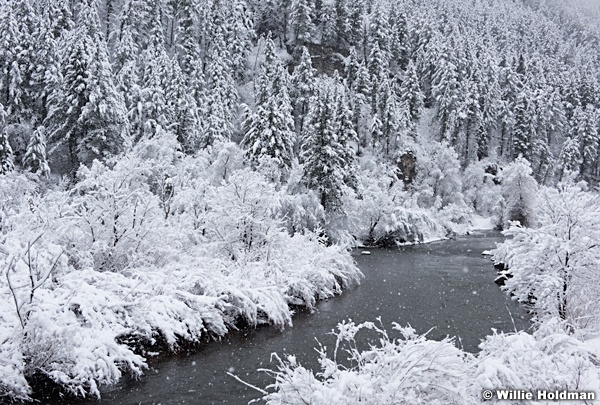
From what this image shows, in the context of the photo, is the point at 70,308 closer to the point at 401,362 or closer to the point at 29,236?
the point at 29,236

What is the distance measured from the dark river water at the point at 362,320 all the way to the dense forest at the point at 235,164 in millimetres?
742

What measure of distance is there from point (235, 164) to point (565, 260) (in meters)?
24.5

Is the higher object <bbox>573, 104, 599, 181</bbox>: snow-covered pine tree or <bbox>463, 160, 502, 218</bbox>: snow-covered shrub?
<bbox>573, 104, 599, 181</bbox>: snow-covered pine tree

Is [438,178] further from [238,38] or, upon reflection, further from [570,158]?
[238,38]

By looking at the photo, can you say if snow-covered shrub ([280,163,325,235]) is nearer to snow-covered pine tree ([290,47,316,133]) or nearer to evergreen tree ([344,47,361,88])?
snow-covered pine tree ([290,47,316,133])

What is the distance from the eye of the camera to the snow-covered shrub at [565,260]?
1355cm

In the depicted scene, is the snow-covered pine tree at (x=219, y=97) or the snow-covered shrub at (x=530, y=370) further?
the snow-covered pine tree at (x=219, y=97)

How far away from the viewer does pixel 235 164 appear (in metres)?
34.8

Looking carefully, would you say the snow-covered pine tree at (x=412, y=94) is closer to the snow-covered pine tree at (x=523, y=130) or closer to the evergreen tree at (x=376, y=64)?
the evergreen tree at (x=376, y=64)

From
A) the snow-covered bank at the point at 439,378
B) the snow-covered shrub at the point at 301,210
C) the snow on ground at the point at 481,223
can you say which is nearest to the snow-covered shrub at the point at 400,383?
the snow-covered bank at the point at 439,378

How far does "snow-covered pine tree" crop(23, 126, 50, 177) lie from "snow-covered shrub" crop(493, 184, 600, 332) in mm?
33485

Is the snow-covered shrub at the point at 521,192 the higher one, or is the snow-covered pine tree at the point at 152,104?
the snow-covered pine tree at the point at 152,104

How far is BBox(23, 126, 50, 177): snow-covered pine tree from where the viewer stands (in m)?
35.6

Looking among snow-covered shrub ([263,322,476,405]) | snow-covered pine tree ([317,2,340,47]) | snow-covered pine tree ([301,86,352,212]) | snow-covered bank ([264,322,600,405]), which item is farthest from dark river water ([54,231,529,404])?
snow-covered pine tree ([317,2,340,47])
